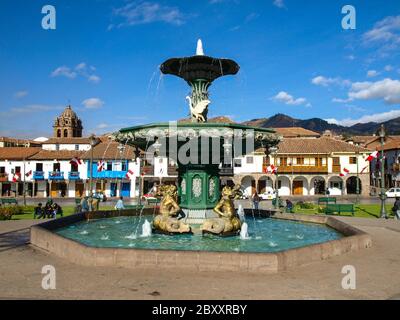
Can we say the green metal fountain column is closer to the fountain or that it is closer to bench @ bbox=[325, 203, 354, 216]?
the fountain

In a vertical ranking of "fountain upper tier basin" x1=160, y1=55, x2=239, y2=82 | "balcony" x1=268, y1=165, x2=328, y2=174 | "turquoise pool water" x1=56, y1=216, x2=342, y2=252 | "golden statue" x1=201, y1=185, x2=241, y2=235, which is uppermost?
"fountain upper tier basin" x1=160, y1=55, x2=239, y2=82

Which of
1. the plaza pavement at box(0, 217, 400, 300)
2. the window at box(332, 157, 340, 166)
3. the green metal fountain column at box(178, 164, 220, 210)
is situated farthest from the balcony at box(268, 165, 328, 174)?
the plaza pavement at box(0, 217, 400, 300)

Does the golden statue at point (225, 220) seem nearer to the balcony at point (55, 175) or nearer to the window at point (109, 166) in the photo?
the window at point (109, 166)

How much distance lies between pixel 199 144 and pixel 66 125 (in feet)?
274

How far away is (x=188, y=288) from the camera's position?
6977mm

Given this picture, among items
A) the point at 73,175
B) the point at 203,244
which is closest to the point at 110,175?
the point at 73,175

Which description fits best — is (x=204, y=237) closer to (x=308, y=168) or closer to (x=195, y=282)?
(x=195, y=282)

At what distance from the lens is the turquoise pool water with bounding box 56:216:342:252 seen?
10.7m

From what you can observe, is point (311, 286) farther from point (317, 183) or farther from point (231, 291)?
point (317, 183)

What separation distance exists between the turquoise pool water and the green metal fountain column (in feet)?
5.06

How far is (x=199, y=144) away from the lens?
40.6ft

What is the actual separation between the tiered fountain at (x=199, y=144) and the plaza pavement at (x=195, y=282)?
3955mm
